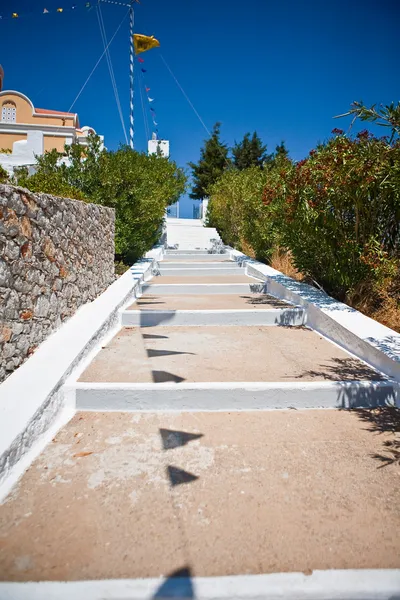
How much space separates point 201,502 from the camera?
224 centimetres

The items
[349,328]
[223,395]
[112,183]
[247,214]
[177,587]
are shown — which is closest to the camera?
[177,587]

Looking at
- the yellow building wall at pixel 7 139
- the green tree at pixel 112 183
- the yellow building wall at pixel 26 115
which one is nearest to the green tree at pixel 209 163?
the yellow building wall at pixel 26 115

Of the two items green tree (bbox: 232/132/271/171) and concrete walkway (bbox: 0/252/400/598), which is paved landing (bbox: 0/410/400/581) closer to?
concrete walkway (bbox: 0/252/400/598)

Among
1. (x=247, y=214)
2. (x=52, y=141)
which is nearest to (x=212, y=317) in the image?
(x=247, y=214)

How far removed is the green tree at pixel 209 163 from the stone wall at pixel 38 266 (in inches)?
1219

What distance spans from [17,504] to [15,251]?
2210 mm

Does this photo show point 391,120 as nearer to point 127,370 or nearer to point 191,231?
point 127,370

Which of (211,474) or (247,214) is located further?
(247,214)

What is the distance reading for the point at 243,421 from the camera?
10.5ft

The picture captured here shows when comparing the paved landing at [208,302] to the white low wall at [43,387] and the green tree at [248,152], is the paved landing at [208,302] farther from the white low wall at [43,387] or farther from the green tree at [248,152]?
the green tree at [248,152]

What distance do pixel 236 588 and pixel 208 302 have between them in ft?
18.2

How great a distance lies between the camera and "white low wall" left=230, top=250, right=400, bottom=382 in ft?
12.9

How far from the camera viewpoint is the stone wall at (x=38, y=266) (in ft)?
11.4

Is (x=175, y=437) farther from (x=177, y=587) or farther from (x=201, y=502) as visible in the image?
(x=177, y=587)
